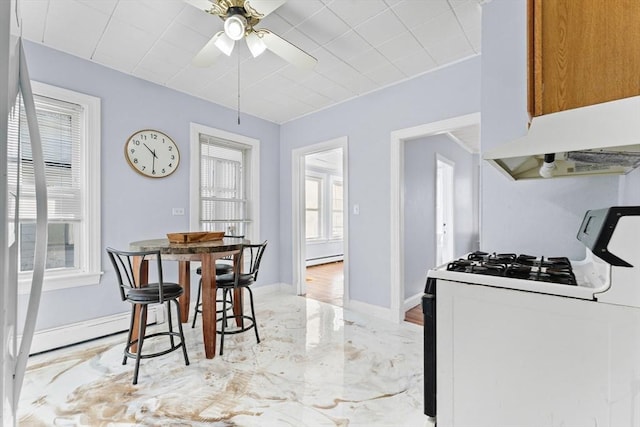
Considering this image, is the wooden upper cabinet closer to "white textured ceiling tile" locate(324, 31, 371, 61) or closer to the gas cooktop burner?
the gas cooktop burner

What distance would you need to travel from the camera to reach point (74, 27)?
7.39 feet

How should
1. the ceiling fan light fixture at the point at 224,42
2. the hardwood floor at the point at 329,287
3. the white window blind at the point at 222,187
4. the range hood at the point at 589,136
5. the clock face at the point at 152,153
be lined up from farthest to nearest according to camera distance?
the white window blind at the point at 222,187, the hardwood floor at the point at 329,287, the clock face at the point at 152,153, the ceiling fan light fixture at the point at 224,42, the range hood at the point at 589,136

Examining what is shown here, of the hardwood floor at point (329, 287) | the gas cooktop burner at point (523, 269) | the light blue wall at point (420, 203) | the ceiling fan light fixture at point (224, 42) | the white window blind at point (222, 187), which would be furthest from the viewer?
the white window blind at point (222, 187)

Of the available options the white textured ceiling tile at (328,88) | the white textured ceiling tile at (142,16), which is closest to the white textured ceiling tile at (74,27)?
the white textured ceiling tile at (142,16)

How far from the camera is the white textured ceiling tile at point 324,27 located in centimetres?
212

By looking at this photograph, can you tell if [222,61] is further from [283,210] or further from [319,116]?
[283,210]

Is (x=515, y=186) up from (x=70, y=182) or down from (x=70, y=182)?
down

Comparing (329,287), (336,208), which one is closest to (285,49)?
(329,287)

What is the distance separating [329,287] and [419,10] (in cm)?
374

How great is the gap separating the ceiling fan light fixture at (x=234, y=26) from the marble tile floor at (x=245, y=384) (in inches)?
86.3

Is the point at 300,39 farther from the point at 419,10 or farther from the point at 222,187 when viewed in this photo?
the point at 222,187

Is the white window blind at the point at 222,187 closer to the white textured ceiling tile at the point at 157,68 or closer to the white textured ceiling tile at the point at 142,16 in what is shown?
the white textured ceiling tile at the point at 157,68

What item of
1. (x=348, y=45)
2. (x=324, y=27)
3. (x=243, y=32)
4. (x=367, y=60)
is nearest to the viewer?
(x=243, y=32)

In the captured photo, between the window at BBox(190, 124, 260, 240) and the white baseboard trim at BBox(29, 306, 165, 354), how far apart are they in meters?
1.11
